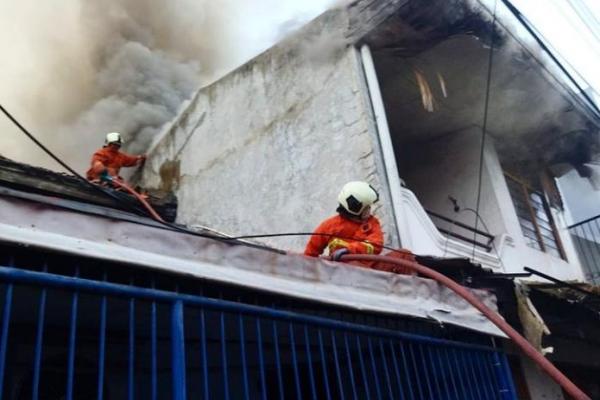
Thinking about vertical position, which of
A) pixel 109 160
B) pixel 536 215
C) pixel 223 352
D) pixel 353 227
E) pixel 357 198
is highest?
pixel 109 160

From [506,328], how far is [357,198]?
1.92 m

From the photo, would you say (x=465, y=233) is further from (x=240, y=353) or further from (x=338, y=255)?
(x=240, y=353)

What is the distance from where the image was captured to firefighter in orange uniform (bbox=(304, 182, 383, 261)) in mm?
4859

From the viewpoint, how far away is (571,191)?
12.3 meters

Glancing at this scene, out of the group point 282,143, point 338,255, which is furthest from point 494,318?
point 282,143

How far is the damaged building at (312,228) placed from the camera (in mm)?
2814

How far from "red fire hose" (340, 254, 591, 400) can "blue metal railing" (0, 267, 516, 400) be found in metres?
0.51

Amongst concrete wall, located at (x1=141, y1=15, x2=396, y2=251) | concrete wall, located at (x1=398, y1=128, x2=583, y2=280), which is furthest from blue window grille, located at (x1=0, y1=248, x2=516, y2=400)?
concrete wall, located at (x1=398, y1=128, x2=583, y2=280)

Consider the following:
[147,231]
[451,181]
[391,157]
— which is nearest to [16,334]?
[147,231]

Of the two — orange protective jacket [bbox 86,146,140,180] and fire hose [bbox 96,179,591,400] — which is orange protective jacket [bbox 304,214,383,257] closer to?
fire hose [bbox 96,179,591,400]

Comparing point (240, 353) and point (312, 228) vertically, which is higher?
point (312, 228)

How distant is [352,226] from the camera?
5.04m

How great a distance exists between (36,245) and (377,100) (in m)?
4.75

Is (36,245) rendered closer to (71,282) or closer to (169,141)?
(71,282)
